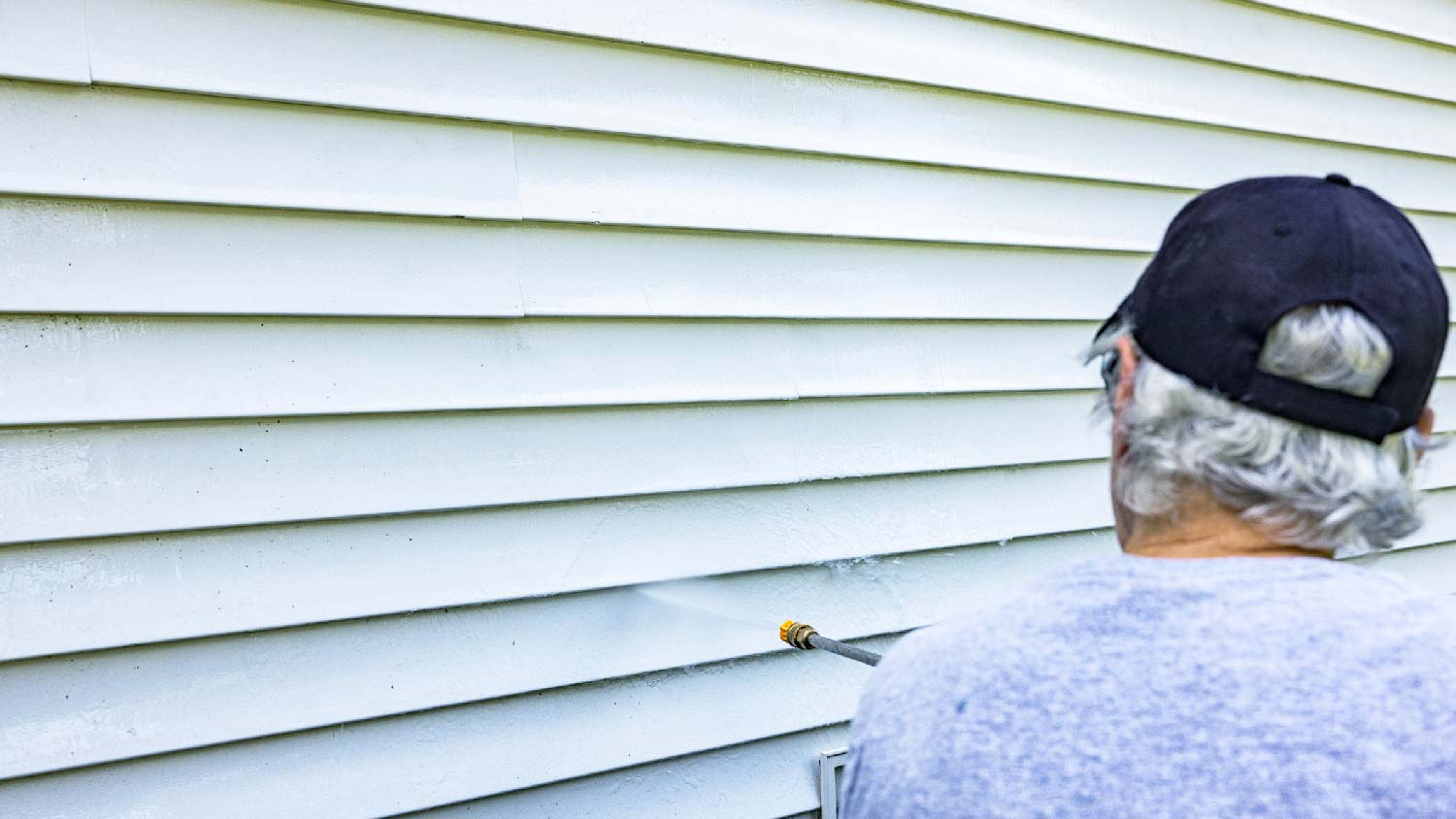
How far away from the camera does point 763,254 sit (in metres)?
2.76

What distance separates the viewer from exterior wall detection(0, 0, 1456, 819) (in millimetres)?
2062

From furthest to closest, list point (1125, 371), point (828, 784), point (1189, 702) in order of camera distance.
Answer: point (828, 784)
point (1125, 371)
point (1189, 702)

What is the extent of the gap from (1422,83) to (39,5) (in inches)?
160

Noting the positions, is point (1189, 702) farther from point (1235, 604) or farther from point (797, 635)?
point (797, 635)

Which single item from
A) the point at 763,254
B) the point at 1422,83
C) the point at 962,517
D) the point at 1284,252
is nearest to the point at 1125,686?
the point at 1284,252

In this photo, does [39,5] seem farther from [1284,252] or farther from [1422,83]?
[1422,83]

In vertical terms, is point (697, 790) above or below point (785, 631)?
below

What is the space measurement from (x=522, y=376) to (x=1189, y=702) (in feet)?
5.25

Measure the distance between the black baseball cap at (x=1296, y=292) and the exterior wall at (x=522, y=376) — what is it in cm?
146

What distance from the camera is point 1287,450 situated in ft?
4.01

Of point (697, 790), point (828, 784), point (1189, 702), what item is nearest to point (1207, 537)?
point (1189, 702)

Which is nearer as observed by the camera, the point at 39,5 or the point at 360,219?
the point at 39,5

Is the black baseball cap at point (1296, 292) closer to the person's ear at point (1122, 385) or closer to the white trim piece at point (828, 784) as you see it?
the person's ear at point (1122, 385)

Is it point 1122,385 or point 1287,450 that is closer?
point 1287,450
